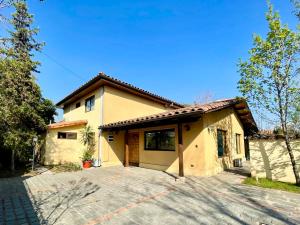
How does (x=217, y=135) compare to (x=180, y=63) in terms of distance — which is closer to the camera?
(x=217, y=135)

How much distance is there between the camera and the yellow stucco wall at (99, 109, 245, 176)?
347 inches

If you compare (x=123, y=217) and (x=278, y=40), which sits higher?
(x=278, y=40)

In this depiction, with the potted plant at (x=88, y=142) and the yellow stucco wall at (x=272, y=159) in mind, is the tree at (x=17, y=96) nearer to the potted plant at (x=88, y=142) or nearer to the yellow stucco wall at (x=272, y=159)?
the potted plant at (x=88, y=142)

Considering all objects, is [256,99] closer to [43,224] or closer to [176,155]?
[176,155]

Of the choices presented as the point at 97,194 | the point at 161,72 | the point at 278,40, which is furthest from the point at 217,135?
the point at 161,72

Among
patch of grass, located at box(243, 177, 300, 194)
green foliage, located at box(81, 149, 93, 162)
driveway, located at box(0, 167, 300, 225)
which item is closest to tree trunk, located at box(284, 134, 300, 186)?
patch of grass, located at box(243, 177, 300, 194)

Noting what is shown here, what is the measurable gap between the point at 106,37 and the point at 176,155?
10.3 m

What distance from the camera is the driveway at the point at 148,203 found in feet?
14.5

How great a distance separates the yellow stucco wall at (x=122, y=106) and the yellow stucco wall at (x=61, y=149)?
2.79m

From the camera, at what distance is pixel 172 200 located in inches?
225

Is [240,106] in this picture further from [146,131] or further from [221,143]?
[146,131]

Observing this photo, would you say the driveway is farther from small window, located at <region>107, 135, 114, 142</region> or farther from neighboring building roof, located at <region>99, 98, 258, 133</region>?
small window, located at <region>107, 135, 114, 142</region>

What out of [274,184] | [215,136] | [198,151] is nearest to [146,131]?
[198,151]

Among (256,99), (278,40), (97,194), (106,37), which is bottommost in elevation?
(97,194)
